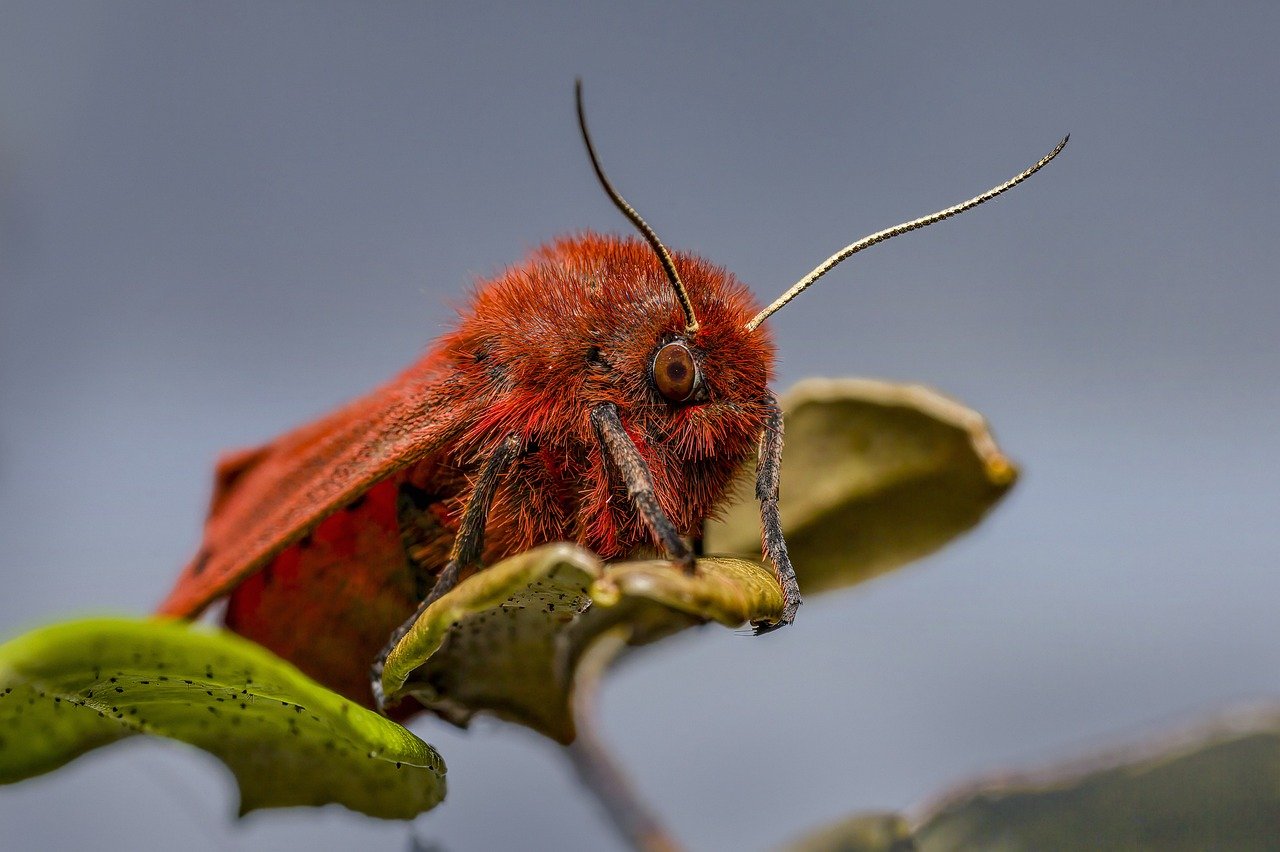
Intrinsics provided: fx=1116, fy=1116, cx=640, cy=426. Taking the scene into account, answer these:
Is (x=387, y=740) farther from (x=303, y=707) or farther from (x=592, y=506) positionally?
(x=592, y=506)

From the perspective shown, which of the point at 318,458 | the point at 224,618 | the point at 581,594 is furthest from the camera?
the point at 224,618

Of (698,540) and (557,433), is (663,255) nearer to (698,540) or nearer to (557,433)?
(557,433)

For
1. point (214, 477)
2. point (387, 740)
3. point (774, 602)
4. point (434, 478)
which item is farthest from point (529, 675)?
point (214, 477)

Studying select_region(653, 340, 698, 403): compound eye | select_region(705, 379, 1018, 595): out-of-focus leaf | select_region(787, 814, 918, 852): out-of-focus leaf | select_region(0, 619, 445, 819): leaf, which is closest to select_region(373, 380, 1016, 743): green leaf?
select_region(705, 379, 1018, 595): out-of-focus leaf

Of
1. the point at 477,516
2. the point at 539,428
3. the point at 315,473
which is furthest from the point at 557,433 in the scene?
the point at 315,473

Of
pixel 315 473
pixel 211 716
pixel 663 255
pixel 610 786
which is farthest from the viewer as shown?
pixel 610 786

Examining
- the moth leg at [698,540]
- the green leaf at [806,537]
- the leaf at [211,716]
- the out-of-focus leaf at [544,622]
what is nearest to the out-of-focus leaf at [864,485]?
the green leaf at [806,537]

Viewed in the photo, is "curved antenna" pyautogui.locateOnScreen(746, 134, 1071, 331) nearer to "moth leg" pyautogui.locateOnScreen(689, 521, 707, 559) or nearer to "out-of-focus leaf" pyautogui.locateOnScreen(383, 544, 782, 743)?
"moth leg" pyautogui.locateOnScreen(689, 521, 707, 559)
